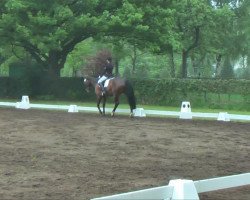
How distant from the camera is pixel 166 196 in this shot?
6.04 meters

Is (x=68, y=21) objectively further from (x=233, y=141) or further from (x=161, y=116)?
(x=233, y=141)

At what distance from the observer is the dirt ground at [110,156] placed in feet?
27.2

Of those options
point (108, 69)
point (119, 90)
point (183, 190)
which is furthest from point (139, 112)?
point (183, 190)

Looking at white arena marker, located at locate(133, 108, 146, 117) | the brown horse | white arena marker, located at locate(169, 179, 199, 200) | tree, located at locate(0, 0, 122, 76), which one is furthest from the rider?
white arena marker, located at locate(169, 179, 199, 200)

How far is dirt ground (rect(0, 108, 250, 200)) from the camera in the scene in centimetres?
830

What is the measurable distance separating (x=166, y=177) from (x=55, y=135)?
716 centimetres

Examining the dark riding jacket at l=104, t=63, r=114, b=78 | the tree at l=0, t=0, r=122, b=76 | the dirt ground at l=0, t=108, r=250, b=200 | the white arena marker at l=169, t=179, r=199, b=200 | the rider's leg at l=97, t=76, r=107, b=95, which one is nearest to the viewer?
the white arena marker at l=169, t=179, r=199, b=200

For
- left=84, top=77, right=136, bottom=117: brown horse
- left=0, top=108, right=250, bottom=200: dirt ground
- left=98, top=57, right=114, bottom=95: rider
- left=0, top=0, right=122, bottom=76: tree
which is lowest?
left=0, top=108, right=250, bottom=200: dirt ground

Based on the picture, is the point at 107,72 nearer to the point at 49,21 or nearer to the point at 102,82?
the point at 102,82

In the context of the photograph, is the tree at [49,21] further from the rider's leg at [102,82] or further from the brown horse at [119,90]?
the brown horse at [119,90]

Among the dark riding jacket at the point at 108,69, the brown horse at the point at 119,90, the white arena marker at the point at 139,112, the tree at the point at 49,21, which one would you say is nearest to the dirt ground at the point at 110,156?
the brown horse at the point at 119,90

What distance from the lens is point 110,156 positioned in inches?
461

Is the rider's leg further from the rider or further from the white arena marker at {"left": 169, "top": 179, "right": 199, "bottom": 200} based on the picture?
the white arena marker at {"left": 169, "top": 179, "right": 199, "bottom": 200}

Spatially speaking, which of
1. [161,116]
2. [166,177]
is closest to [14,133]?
[166,177]
